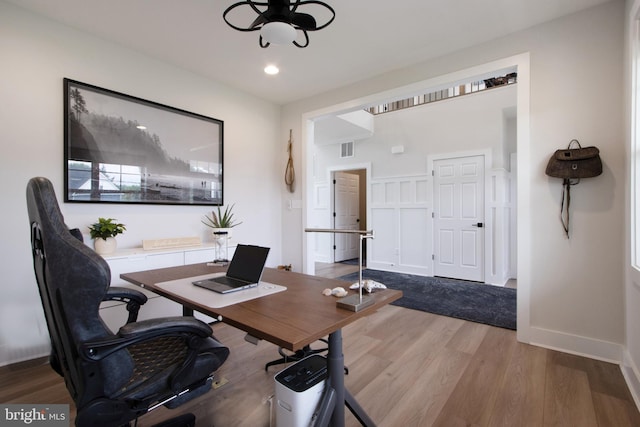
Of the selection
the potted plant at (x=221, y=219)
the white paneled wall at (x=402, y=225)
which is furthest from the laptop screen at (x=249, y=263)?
the white paneled wall at (x=402, y=225)

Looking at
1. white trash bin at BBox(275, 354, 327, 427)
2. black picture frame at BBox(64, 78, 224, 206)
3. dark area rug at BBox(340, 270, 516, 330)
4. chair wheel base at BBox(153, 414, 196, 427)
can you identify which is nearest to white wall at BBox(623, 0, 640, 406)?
dark area rug at BBox(340, 270, 516, 330)

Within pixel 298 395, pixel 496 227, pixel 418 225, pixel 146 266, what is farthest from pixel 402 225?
pixel 298 395

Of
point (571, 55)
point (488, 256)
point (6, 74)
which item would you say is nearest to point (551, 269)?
point (571, 55)

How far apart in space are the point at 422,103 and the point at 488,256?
2767 mm

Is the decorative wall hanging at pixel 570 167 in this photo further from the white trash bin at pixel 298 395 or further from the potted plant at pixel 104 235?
the potted plant at pixel 104 235

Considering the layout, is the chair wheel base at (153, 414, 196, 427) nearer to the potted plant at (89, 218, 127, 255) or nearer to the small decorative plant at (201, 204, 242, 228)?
the potted plant at (89, 218, 127, 255)

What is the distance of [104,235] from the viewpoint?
244 centimetres

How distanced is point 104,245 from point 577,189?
3.84 meters

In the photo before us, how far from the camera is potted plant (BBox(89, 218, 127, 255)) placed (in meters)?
2.41

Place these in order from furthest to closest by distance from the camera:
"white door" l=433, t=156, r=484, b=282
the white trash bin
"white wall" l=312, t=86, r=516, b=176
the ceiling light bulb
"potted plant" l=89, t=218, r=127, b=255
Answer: "white door" l=433, t=156, r=484, b=282, "white wall" l=312, t=86, r=516, b=176, "potted plant" l=89, t=218, r=127, b=255, the ceiling light bulb, the white trash bin

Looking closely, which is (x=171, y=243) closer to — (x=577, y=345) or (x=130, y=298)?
(x=130, y=298)

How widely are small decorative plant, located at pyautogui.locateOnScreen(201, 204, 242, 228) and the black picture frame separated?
0.13m

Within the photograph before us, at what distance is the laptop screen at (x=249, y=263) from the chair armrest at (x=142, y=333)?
1.60ft

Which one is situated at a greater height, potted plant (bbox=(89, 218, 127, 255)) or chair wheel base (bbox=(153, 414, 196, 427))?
potted plant (bbox=(89, 218, 127, 255))
